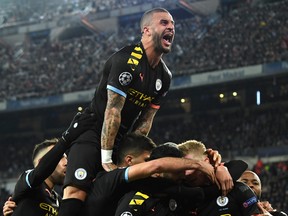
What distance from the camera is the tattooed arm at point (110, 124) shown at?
239 inches

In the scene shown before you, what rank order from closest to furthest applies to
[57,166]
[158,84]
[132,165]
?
[132,165], [158,84], [57,166]

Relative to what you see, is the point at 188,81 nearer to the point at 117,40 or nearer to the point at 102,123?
the point at 117,40

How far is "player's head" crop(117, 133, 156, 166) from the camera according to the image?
566 cm

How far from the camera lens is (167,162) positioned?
5.11 m

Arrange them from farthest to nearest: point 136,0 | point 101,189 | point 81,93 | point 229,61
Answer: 1. point 136,0
2. point 81,93
3. point 229,61
4. point 101,189

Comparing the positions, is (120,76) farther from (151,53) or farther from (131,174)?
(131,174)

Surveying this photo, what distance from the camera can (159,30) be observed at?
635cm

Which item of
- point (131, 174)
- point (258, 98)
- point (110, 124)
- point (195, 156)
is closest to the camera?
point (131, 174)

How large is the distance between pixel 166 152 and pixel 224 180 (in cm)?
52

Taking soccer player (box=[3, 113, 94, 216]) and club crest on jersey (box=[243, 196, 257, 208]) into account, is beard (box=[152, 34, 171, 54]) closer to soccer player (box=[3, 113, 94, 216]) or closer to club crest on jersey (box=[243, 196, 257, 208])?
soccer player (box=[3, 113, 94, 216])

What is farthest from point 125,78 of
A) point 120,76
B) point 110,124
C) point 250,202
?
point 250,202

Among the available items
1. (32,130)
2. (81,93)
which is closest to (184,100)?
(81,93)

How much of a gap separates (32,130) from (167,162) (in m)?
38.5

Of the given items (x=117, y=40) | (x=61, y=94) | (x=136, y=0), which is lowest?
(x=61, y=94)
